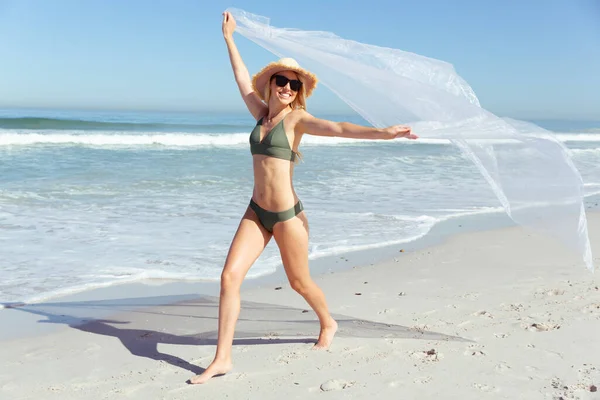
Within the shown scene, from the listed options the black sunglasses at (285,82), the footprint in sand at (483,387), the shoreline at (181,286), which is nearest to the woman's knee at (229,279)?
the black sunglasses at (285,82)

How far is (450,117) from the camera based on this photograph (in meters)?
4.45

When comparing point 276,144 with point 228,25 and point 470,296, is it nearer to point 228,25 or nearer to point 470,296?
point 228,25

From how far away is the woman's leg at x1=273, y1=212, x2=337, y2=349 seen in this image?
3924mm

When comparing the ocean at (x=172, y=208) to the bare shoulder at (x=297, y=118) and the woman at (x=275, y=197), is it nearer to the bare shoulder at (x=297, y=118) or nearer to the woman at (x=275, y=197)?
the woman at (x=275, y=197)

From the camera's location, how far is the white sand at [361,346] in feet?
11.4

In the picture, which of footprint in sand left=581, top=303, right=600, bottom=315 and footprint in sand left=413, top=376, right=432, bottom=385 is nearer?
footprint in sand left=413, top=376, right=432, bottom=385

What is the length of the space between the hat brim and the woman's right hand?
567 millimetres

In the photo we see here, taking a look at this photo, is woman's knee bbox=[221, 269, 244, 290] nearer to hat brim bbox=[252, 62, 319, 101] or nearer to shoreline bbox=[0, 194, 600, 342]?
hat brim bbox=[252, 62, 319, 101]

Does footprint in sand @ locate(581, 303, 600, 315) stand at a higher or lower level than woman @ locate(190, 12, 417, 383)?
lower

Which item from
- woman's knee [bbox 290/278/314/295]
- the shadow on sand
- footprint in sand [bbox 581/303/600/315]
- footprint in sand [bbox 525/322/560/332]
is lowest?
the shadow on sand

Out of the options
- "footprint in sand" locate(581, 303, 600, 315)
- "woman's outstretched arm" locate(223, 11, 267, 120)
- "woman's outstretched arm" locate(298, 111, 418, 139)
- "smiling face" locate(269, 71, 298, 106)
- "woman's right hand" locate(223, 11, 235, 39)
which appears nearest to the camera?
"woman's outstretched arm" locate(298, 111, 418, 139)

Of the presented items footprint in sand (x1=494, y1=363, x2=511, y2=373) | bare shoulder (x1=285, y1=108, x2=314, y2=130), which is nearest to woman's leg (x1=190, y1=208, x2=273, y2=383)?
bare shoulder (x1=285, y1=108, x2=314, y2=130)

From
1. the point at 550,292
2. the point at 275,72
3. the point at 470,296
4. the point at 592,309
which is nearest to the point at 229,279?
the point at 275,72

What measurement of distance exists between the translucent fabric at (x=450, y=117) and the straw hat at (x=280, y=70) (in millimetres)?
553
